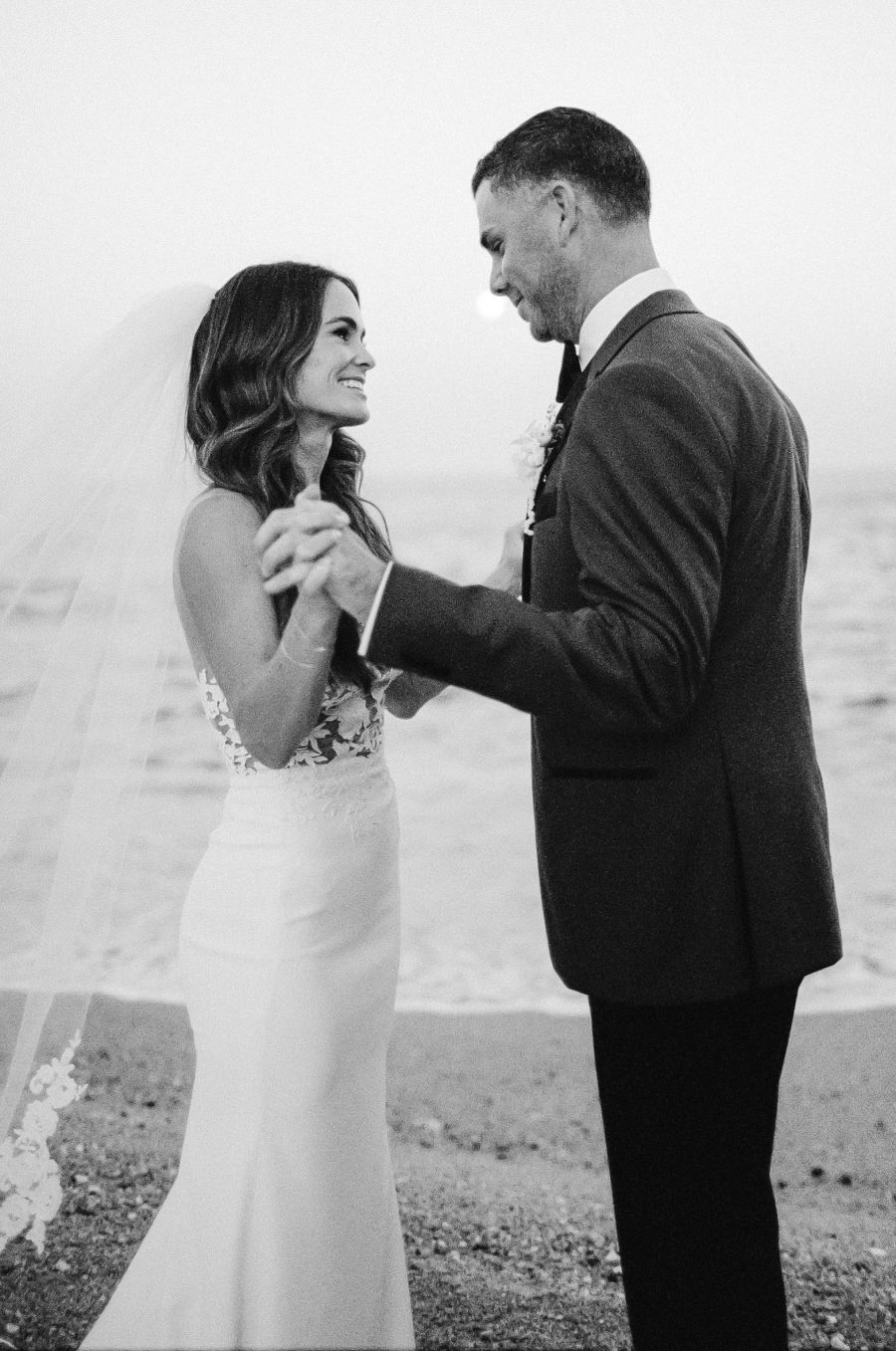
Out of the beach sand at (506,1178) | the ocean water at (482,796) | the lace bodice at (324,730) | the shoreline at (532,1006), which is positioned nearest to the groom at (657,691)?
the lace bodice at (324,730)

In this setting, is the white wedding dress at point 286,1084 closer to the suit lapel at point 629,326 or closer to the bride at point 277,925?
the bride at point 277,925

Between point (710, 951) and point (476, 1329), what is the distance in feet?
4.21

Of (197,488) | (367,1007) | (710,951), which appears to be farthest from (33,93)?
(710,951)

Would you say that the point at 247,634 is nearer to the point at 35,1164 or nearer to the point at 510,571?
the point at 510,571

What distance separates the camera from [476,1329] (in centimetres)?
249

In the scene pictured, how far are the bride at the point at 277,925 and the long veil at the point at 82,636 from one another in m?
0.21

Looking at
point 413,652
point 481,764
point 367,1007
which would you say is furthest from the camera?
point 481,764

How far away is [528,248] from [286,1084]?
58.9 inches

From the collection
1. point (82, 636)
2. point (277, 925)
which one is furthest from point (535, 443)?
point (82, 636)

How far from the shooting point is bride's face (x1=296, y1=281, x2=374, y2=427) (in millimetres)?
2252

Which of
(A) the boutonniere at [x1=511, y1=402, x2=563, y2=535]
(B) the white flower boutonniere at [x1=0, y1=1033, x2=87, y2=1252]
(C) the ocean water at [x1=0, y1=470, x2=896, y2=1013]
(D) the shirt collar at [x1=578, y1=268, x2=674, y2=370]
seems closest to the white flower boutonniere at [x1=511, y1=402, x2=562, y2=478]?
(A) the boutonniere at [x1=511, y1=402, x2=563, y2=535]

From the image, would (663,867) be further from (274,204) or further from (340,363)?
(274,204)

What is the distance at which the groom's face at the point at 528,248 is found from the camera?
6.23 feet

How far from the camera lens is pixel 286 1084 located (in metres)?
2.07
